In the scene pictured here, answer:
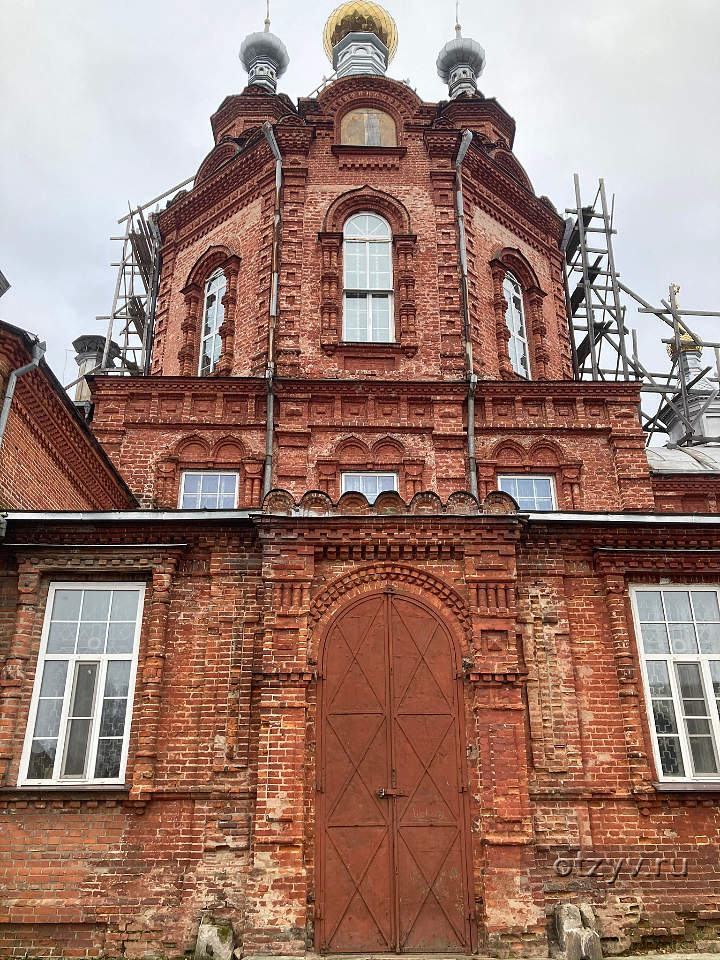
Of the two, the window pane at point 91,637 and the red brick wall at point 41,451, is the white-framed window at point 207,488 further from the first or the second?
the window pane at point 91,637

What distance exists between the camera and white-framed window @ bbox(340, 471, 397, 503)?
1395cm

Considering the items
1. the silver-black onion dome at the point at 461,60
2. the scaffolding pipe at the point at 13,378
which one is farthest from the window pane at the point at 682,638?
the silver-black onion dome at the point at 461,60

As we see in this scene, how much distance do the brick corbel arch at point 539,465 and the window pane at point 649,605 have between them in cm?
484

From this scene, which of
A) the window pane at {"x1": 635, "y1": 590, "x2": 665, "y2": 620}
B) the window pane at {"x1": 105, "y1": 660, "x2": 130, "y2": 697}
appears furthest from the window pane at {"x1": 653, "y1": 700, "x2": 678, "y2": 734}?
the window pane at {"x1": 105, "y1": 660, "x2": 130, "y2": 697}

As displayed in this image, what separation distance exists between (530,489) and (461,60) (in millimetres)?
15528

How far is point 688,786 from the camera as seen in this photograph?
835cm

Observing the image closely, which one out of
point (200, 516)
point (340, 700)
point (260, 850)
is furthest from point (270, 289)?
point (260, 850)

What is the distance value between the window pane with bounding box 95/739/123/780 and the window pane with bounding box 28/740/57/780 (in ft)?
1.38

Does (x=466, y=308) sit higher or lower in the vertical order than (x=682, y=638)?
higher

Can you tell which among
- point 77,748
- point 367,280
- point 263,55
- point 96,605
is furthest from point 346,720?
point 263,55

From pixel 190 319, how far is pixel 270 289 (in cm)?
200

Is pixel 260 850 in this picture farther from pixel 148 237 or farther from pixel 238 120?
pixel 238 120

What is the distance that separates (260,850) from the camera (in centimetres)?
775

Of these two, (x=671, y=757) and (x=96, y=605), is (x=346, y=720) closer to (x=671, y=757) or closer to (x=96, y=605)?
(x=96, y=605)
